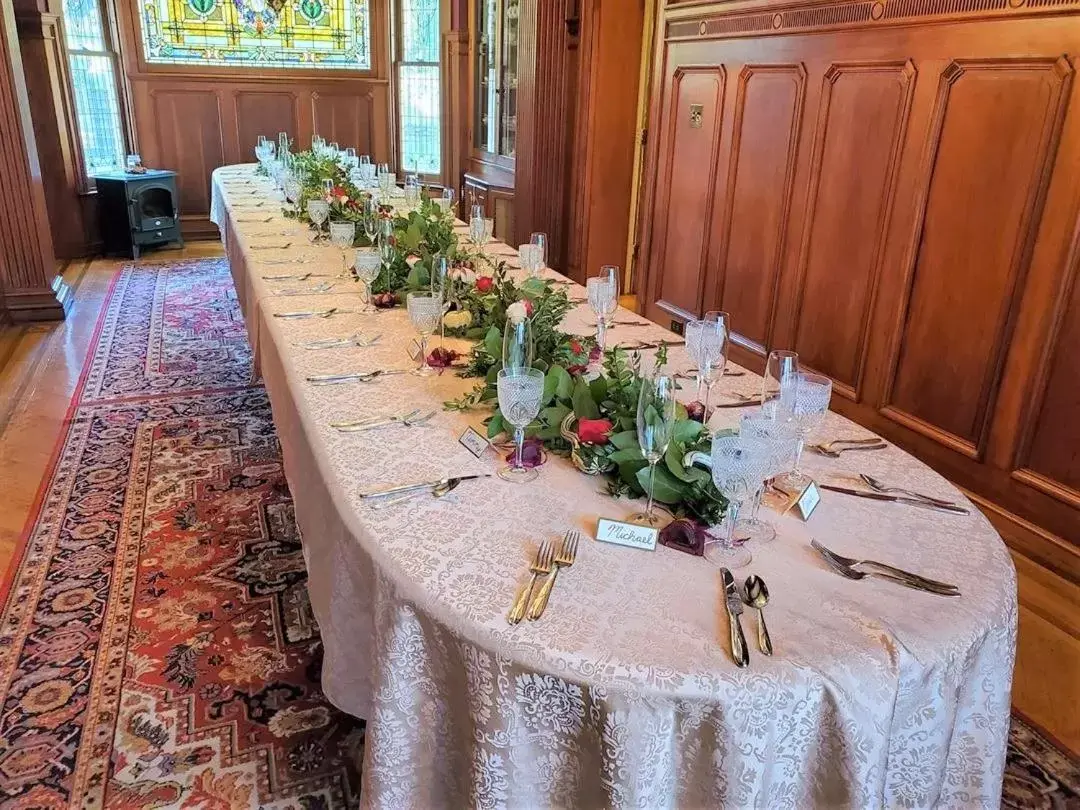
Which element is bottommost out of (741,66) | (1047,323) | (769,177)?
(1047,323)

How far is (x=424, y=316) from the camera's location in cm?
183

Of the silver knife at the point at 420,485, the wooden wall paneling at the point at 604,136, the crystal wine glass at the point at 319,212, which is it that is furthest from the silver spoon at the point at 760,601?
the wooden wall paneling at the point at 604,136

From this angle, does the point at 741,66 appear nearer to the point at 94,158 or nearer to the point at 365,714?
the point at 365,714

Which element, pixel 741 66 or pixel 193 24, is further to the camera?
pixel 193 24

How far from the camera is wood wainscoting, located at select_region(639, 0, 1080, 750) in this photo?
2273 millimetres

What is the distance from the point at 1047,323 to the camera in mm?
2312

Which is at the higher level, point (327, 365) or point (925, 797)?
point (327, 365)

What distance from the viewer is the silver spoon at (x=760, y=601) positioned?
952 millimetres

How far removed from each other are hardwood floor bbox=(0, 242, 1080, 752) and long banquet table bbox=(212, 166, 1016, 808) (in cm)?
93

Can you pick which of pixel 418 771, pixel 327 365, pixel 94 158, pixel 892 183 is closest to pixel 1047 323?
pixel 892 183

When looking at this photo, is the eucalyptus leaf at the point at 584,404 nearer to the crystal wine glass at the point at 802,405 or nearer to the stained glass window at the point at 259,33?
the crystal wine glass at the point at 802,405

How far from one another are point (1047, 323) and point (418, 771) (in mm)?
2141

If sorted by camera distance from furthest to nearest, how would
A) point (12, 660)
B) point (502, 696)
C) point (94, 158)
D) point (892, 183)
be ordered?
1. point (94, 158)
2. point (892, 183)
3. point (12, 660)
4. point (502, 696)

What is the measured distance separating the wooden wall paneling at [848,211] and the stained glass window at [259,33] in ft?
19.6
